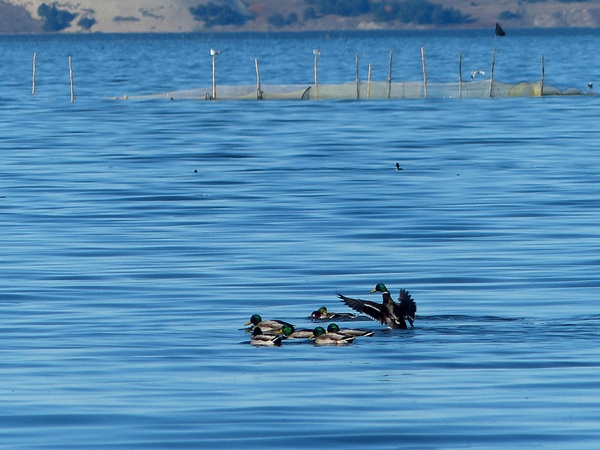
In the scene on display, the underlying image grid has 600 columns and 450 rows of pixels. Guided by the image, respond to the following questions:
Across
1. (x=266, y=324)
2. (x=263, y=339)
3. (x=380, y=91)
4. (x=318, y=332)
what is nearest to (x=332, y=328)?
(x=318, y=332)

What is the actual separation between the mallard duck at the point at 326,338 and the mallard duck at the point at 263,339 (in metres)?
0.39

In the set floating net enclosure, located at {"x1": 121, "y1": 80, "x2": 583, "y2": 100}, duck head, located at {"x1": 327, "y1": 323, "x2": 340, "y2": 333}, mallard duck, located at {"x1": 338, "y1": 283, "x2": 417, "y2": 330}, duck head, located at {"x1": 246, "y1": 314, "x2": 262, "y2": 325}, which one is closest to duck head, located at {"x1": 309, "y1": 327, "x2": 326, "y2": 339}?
duck head, located at {"x1": 327, "y1": 323, "x2": 340, "y2": 333}

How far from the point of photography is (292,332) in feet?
50.6

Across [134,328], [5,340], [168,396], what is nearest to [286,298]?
[134,328]

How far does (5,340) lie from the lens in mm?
15359

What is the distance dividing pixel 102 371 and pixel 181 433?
251cm

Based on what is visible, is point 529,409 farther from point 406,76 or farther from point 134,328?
point 406,76

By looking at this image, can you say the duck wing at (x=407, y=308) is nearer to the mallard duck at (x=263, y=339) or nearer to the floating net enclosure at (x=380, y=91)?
the mallard duck at (x=263, y=339)

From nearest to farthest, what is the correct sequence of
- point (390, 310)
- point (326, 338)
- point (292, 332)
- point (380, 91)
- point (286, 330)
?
point (326, 338)
point (286, 330)
point (292, 332)
point (390, 310)
point (380, 91)

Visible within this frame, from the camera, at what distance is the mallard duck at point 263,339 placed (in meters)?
14.7

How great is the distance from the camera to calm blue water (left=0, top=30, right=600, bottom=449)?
11.8 metres

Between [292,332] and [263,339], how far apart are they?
2.61ft

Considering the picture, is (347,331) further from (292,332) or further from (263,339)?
(263,339)

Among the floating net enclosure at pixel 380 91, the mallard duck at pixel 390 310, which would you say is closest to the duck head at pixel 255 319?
the mallard duck at pixel 390 310
